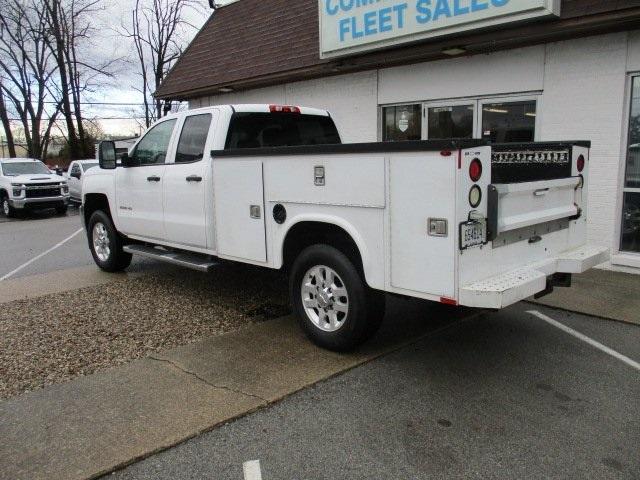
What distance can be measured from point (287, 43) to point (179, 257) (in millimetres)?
6781

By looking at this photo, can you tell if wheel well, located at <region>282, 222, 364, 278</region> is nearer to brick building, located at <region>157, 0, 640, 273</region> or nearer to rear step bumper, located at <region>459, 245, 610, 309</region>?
rear step bumper, located at <region>459, 245, 610, 309</region>

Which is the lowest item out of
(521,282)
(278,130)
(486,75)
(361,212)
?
(521,282)

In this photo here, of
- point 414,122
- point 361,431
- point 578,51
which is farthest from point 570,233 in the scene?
point 414,122

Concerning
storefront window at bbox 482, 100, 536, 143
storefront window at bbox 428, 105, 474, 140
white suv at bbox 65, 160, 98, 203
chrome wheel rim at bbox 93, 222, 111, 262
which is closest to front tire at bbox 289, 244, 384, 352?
chrome wheel rim at bbox 93, 222, 111, 262

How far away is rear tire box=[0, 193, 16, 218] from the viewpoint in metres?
17.7

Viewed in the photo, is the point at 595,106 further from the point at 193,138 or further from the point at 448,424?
the point at 448,424

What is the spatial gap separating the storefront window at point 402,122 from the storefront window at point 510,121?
4.23 ft

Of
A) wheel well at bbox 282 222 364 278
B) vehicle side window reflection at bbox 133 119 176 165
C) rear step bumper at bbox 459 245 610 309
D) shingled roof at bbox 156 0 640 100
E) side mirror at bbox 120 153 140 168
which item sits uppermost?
shingled roof at bbox 156 0 640 100

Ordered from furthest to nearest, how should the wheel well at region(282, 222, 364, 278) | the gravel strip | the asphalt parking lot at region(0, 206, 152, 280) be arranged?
the asphalt parking lot at region(0, 206, 152, 280) → the gravel strip → the wheel well at region(282, 222, 364, 278)

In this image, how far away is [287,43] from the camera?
1154 centimetres

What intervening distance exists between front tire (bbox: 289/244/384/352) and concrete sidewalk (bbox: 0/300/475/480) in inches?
8.1

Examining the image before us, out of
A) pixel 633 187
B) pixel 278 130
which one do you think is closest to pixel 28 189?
pixel 278 130

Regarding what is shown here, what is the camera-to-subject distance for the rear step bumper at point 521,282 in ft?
12.0

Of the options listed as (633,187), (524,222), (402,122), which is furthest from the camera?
(402,122)
